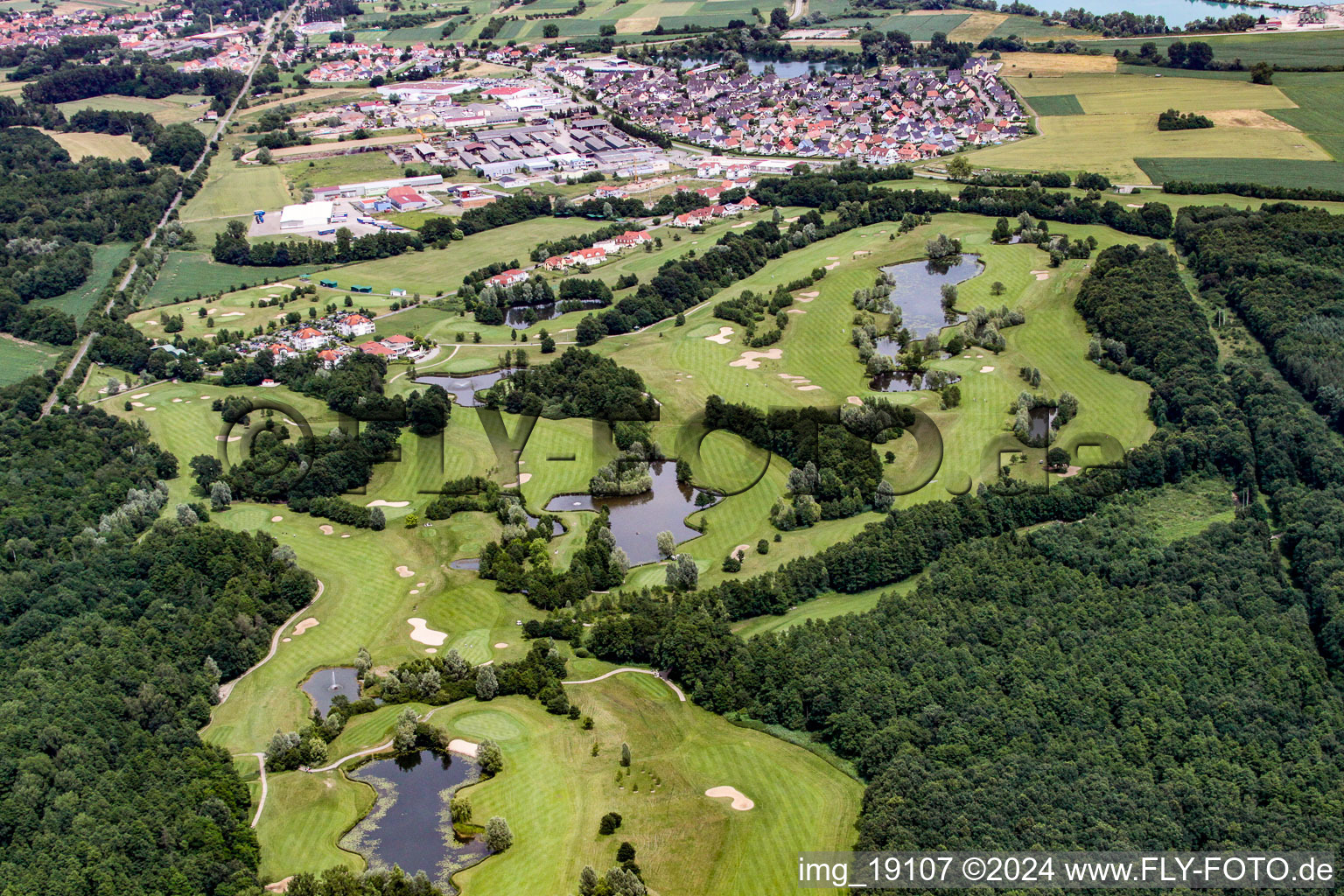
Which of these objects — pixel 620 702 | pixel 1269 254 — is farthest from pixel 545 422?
pixel 1269 254

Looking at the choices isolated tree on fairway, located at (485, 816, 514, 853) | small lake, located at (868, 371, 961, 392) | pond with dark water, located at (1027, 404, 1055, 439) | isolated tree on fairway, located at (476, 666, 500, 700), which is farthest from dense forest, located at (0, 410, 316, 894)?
pond with dark water, located at (1027, 404, 1055, 439)

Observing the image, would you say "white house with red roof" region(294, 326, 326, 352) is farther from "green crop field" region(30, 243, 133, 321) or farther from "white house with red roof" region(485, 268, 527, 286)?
"green crop field" region(30, 243, 133, 321)

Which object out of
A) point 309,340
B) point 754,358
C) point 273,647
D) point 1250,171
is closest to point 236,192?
point 309,340

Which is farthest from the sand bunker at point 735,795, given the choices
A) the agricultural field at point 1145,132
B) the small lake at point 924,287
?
the agricultural field at point 1145,132

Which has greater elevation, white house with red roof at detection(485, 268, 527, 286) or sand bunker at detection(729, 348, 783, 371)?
sand bunker at detection(729, 348, 783, 371)

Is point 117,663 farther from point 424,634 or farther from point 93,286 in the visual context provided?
point 93,286

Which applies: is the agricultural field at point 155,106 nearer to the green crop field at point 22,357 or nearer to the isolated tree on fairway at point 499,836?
the green crop field at point 22,357
